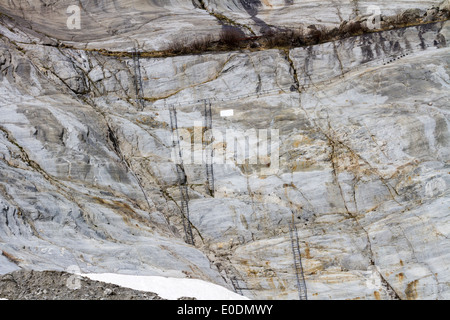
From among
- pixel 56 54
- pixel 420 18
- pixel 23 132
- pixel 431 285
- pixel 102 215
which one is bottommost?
pixel 431 285

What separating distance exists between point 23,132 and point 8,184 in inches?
56.0

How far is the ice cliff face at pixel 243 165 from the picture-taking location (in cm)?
Result: 941

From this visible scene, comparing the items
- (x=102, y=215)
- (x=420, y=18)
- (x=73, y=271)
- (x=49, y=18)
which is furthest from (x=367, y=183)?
(x=49, y=18)

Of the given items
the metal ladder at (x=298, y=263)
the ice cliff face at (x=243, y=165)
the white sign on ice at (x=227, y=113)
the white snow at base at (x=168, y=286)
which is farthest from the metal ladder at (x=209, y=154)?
the white snow at base at (x=168, y=286)

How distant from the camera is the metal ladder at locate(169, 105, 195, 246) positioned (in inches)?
406

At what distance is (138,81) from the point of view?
38.8 feet

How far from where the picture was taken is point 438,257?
30.4ft

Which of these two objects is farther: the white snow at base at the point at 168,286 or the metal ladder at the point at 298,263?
the metal ladder at the point at 298,263

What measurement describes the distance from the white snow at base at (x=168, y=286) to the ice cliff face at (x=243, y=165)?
0.61 feet

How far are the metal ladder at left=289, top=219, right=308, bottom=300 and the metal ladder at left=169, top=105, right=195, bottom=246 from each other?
244 centimetres

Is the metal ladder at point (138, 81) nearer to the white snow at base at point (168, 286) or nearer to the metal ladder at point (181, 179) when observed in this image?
the metal ladder at point (181, 179)

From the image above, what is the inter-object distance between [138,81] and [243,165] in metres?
3.98

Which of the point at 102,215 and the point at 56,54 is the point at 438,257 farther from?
the point at 56,54

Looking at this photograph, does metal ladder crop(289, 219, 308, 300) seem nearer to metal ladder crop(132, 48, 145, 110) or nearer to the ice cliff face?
the ice cliff face
